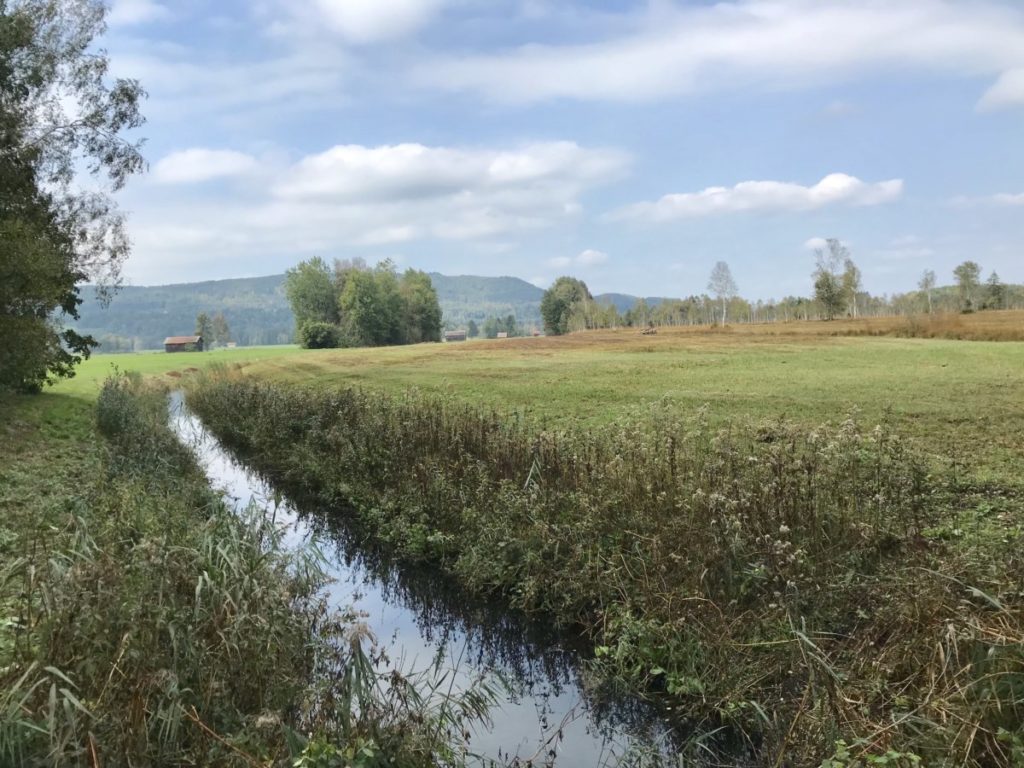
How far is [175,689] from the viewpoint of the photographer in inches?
163

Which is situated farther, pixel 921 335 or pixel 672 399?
pixel 921 335

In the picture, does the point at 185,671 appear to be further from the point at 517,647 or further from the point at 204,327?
the point at 204,327

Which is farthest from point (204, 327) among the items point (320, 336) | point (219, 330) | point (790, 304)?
point (790, 304)

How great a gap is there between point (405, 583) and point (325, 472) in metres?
5.26

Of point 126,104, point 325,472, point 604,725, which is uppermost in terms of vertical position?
point 126,104

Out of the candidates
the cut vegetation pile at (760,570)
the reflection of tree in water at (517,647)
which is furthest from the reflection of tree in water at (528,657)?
the cut vegetation pile at (760,570)

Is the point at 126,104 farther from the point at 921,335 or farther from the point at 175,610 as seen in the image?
the point at 921,335

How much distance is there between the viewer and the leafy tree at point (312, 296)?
9981 centimetres

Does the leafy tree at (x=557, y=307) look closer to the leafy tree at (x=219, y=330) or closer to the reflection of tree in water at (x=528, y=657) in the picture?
the leafy tree at (x=219, y=330)

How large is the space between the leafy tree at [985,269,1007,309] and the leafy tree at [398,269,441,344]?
265 feet

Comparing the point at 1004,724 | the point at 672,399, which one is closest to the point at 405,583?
the point at 1004,724

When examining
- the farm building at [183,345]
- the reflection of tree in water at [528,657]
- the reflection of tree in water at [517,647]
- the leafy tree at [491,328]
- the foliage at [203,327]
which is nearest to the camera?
the reflection of tree in water at [528,657]

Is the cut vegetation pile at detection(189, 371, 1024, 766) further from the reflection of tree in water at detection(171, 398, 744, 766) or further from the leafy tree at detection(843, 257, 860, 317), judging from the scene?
the leafy tree at detection(843, 257, 860, 317)

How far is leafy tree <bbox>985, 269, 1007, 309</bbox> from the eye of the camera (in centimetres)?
9481
